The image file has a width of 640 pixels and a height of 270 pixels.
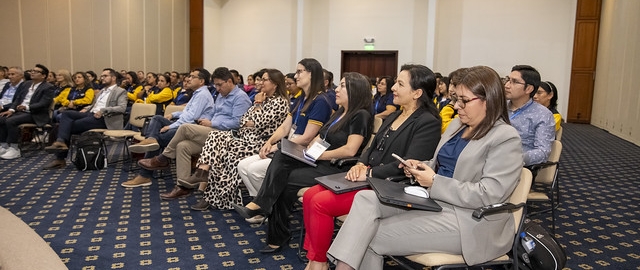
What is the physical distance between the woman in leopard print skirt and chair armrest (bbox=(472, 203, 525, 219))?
2.61 meters

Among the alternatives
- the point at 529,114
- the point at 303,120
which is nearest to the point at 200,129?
the point at 303,120

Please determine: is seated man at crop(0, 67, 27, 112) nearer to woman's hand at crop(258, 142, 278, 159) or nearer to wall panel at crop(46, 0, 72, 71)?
wall panel at crop(46, 0, 72, 71)

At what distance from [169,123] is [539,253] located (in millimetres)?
4387

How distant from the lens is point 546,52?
1386cm

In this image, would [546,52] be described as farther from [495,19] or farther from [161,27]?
[161,27]

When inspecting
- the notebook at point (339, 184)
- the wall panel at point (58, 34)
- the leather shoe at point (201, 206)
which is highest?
the wall panel at point (58, 34)

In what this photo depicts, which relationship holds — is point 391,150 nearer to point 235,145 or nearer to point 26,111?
point 235,145

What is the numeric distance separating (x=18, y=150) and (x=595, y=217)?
23.4 ft

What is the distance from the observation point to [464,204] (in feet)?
7.25

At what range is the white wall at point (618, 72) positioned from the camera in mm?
10141

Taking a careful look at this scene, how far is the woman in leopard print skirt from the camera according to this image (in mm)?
4398

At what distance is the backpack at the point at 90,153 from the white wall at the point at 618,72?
9431 millimetres

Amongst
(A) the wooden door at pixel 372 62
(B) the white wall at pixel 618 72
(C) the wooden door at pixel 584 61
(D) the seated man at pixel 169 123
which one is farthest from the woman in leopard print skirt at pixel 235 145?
(C) the wooden door at pixel 584 61

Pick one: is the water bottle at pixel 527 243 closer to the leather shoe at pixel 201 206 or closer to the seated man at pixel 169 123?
the leather shoe at pixel 201 206
